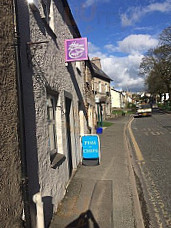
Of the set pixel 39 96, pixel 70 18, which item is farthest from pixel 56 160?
pixel 70 18

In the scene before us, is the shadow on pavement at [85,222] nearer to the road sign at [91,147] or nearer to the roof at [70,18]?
the road sign at [91,147]

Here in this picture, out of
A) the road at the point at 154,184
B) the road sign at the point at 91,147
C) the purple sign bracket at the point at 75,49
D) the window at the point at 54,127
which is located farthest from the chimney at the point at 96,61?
the window at the point at 54,127

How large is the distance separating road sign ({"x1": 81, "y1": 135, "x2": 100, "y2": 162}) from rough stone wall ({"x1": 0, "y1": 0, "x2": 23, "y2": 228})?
4085 millimetres

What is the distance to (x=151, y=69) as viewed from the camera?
40781 mm

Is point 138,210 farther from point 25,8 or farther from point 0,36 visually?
point 25,8

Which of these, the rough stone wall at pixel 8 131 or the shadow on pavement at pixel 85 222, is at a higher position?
the rough stone wall at pixel 8 131

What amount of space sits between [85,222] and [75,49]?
13.8ft

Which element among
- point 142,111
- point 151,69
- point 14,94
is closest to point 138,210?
point 14,94

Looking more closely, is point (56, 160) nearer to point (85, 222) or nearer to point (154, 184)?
point (85, 222)

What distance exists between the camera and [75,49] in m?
5.40

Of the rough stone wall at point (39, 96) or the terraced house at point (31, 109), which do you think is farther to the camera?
the rough stone wall at point (39, 96)

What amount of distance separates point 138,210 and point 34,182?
2.20 metres

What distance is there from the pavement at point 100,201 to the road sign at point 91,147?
1.42ft

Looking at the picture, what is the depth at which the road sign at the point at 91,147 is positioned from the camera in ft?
20.9
